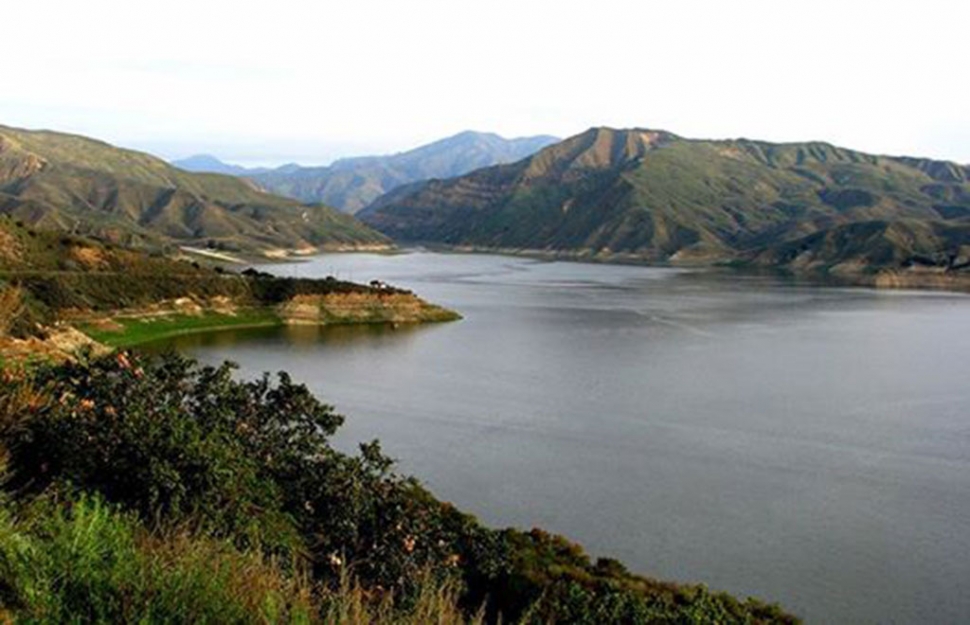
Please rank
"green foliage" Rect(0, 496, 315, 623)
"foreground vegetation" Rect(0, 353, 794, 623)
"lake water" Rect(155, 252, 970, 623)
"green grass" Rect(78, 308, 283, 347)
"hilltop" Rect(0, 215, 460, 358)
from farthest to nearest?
"hilltop" Rect(0, 215, 460, 358)
"green grass" Rect(78, 308, 283, 347)
"lake water" Rect(155, 252, 970, 623)
"foreground vegetation" Rect(0, 353, 794, 623)
"green foliage" Rect(0, 496, 315, 623)

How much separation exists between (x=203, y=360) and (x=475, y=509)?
34366 millimetres

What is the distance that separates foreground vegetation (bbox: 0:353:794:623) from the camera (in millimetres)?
6660

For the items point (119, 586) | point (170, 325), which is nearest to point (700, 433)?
point (119, 586)

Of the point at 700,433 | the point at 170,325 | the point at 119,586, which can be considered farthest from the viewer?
the point at 170,325

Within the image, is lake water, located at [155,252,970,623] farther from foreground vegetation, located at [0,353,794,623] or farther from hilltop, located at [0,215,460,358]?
foreground vegetation, located at [0,353,794,623]

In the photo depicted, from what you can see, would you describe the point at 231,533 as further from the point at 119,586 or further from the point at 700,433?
the point at 700,433

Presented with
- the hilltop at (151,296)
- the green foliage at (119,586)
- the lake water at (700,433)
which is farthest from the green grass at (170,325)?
the green foliage at (119,586)

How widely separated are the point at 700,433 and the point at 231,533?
32881 millimetres

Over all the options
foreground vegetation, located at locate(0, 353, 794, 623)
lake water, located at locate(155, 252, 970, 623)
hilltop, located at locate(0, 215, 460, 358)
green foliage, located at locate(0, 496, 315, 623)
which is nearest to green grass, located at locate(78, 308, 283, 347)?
hilltop, located at locate(0, 215, 460, 358)

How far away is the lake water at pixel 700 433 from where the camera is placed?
26094mm

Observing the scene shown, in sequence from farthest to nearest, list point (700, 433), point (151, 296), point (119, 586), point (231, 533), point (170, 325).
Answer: point (151, 296), point (170, 325), point (700, 433), point (231, 533), point (119, 586)

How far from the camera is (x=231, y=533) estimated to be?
13.0 m

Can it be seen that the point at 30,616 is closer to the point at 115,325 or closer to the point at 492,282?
the point at 115,325

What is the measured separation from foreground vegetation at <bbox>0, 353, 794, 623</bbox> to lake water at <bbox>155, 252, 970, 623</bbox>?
201 inches
